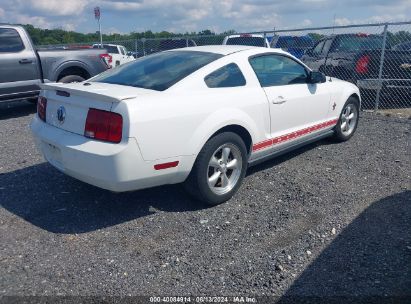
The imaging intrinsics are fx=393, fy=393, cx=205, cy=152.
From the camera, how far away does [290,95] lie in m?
4.70

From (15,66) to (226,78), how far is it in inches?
224

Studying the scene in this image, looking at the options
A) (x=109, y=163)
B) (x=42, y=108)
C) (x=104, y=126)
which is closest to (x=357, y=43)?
(x=42, y=108)

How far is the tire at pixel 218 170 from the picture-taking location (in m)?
3.73

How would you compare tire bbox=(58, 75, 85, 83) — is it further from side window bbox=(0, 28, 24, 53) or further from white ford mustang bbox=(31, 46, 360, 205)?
white ford mustang bbox=(31, 46, 360, 205)

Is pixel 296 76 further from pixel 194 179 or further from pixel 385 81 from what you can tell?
pixel 385 81

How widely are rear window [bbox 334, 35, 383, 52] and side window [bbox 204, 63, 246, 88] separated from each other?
624 centimetres

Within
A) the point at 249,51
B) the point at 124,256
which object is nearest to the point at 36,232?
the point at 124,256

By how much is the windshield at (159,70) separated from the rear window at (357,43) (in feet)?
20.9

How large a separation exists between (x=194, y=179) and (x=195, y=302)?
1.33m

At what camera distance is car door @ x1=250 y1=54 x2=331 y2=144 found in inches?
177

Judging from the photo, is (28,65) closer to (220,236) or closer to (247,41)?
(220,236)

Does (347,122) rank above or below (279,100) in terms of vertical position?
below

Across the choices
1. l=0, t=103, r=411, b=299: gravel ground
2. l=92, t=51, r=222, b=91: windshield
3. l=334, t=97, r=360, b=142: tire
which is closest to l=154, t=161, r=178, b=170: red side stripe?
l=0, t=103, r=411, b=299: gravel ground

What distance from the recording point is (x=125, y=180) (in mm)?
3293
